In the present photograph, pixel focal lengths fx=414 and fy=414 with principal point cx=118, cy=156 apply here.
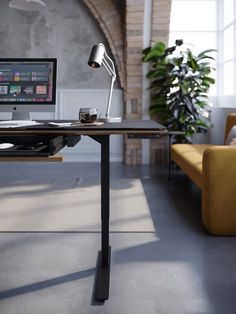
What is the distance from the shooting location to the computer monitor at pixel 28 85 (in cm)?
253

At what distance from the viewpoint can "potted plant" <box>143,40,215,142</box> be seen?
5008mm

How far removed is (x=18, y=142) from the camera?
1854 millimetres

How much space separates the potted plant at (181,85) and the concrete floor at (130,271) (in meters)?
2.29

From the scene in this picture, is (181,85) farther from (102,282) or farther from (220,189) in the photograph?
(102,282)

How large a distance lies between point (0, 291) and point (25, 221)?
112cm

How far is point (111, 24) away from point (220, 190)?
3.79 meters

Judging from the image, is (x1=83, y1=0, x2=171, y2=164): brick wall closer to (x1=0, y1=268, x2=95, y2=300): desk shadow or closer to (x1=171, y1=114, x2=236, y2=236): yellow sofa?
(x1=171, y1=114, x2=236, y2=236): yellow sofa

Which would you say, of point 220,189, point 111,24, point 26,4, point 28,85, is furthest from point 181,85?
point 28,85

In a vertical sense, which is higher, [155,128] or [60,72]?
[60,72]

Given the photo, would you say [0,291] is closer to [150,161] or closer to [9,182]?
[9,182]

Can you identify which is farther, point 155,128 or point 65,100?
point 65,100

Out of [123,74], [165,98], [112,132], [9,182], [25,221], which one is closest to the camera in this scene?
[112,132]

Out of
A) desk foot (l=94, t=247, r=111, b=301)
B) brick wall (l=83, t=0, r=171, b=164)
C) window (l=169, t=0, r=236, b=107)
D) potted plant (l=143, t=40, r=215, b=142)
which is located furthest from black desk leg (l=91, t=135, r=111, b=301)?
window (l=169, t=0, r=236, b=107)

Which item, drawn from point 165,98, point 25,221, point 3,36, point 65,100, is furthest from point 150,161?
point 25,221
